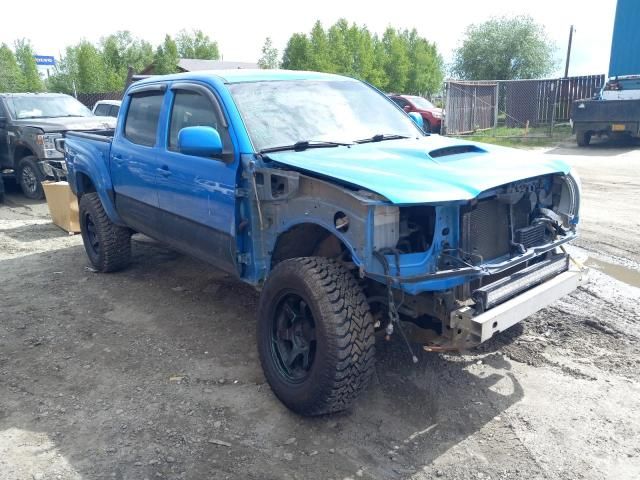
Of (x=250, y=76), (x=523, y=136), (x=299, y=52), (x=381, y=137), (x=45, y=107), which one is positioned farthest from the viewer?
(x=299, y=52)

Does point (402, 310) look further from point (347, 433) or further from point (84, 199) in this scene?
point (84, 199)

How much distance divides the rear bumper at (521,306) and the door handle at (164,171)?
2808 mm

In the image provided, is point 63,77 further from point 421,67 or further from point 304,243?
point 304,243

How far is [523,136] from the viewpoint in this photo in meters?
19.2

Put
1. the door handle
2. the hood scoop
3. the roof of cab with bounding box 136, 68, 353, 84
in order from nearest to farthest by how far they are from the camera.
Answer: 1. the hood scoop
2. the roof of cab with bounding box 136, 68, 353, 84
3. the door handle

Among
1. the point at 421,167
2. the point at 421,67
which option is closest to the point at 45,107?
the point at 421,167

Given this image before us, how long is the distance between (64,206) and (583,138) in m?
14.5

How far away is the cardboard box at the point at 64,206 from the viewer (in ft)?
26.5

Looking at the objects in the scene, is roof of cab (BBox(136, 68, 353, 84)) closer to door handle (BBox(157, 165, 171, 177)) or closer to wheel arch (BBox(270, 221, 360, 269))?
door handle (BBox(157, 165, 171, 177))

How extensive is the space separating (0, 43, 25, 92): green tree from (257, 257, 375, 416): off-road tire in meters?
46.6

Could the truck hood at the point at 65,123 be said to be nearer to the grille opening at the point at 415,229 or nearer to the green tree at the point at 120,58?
the grille opening at the point at 415,229

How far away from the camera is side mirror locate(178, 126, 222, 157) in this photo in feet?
12.4

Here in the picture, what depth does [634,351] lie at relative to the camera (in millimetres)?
4043

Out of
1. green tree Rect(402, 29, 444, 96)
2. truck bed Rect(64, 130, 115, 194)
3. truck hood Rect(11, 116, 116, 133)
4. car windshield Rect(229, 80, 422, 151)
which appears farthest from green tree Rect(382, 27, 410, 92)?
car windshield Rect(229, 80, 422, 151)
